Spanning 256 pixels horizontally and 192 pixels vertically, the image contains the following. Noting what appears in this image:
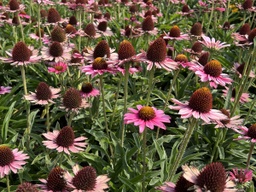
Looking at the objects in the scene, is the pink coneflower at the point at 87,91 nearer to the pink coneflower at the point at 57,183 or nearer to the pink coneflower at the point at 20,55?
the pink coneflower at the point at 20,55

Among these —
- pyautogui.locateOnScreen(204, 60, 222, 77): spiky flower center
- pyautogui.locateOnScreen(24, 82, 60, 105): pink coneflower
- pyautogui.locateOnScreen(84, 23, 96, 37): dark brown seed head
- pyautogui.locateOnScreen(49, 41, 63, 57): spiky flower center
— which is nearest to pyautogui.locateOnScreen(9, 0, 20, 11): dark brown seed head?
pyautogui.locateOnScreen(84, 23, 96, 37): dark brown seed head

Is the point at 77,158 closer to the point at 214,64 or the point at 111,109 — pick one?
the point at 111,109

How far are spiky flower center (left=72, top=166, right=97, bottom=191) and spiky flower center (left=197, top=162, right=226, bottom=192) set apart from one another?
68 cm

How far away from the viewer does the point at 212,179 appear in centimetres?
180

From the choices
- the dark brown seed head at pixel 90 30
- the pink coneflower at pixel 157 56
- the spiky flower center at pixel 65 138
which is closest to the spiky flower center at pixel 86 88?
the pink coneflower at pixel 157 56

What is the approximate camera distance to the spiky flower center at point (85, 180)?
7.06 ft

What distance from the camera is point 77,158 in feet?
11.1

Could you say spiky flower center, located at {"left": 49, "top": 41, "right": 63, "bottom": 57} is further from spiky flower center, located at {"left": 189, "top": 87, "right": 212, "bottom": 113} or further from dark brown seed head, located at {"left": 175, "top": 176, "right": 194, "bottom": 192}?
dark brown seed head, located at {"left": 175, "top": 176, "right": 194, "bottom": 192}

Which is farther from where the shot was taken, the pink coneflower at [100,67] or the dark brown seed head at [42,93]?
the dark brown seed head at [42,93]

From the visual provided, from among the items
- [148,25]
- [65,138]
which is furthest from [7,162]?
[148,25]

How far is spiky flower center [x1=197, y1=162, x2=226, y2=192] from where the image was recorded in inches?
71.1

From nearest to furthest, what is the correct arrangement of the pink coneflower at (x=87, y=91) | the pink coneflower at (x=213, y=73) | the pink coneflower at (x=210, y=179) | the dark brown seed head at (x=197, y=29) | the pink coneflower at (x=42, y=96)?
the pink coneflower at (x=210, y=179) < the pink coneflower at (x=213, y=73) < the pink coneflower at (x=42, y=96) < the pink coneflower at (x=87, y=91) < the dark brown seed head at (x=197, y=29)

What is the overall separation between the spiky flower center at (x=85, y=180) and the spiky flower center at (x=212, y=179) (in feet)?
2.24

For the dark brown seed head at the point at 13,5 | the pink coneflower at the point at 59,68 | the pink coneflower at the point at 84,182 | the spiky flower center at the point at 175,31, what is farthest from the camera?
the dark brown seed head at the point at 13,5
